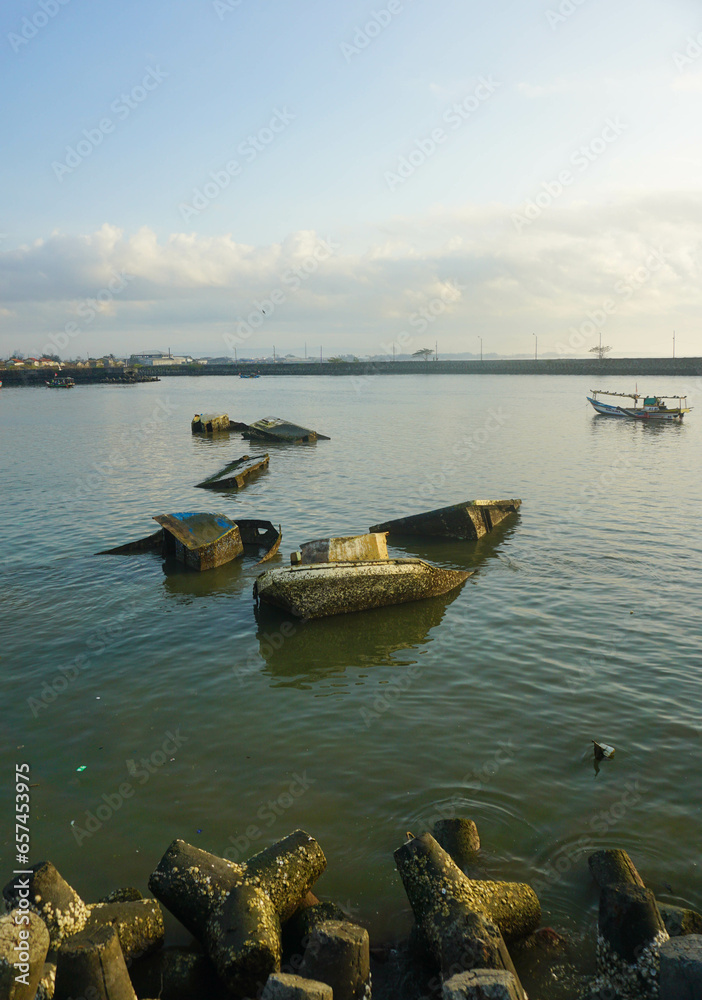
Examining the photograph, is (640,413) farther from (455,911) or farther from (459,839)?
(455,911)

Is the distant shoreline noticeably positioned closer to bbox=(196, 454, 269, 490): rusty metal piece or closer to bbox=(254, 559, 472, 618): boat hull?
bbox=(196, 454, 269, 490): rusty metal piece

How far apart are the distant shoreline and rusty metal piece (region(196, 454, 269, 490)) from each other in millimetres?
126618

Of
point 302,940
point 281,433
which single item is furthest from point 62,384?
point 302,940

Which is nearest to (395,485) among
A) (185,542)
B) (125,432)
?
(185,542)

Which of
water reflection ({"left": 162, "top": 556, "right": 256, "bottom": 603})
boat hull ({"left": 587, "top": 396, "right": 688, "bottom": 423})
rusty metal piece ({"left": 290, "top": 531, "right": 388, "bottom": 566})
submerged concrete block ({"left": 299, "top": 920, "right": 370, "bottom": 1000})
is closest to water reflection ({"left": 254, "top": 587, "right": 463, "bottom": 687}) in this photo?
rusty metal piece ({"left": 290, "top": 531, "right": 388, "bottom": 566})

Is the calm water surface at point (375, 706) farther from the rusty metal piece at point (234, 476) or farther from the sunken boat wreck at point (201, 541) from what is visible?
the rusty metal piece at point (234, 476)

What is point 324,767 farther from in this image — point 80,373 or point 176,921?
point 80,373

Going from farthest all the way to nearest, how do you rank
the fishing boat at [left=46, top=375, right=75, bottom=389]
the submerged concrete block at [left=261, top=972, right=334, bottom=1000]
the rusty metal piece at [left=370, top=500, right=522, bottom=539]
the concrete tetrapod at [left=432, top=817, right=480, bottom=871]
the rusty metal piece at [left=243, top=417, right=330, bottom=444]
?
the fishing boat at [left=46, top=375, right=75, bottom=389]
the rusty metal piece at [left=243, top=417, right=330, bottom=444]
the rusty metal piece at [left=370, top=500, right=522, bottom=539]
the concrete tetrapod at [left=432, top=817, right=480, bottom=871]
the submerged concrete block at [left=261, top=972, right=334, bottom=1000]

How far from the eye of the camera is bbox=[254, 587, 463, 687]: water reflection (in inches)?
402

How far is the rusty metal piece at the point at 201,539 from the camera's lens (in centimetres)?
1520

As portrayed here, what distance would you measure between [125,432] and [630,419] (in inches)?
1635

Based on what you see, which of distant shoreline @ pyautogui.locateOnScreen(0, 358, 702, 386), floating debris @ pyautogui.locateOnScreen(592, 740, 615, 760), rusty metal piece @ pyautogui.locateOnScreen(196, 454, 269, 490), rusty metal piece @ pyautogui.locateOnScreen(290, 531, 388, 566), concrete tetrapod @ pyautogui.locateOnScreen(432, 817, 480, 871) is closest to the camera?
concrete tetrapod @ pyautogui.locateOnScreen(432, 817, 480, 871)

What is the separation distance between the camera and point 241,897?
4.75m

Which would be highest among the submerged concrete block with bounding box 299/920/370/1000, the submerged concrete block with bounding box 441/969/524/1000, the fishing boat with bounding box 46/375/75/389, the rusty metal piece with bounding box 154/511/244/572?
the fishing boat with bounding box 46/375/75/389
